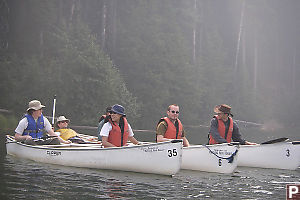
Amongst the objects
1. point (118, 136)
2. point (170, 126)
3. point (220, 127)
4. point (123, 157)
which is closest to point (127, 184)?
point (123, 157)

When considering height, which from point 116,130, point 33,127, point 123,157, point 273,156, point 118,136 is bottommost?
point 123,157

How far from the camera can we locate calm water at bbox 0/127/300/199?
9203mm

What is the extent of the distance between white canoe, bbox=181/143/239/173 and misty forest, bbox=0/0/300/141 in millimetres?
17132

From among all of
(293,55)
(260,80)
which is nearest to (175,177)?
(260,80)

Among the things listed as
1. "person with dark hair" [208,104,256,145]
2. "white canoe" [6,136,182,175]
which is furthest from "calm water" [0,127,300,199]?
"person with dark hair" [208,104,256,145]

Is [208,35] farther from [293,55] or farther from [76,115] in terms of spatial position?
[76,115]

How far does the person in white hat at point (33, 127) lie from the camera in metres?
12.8

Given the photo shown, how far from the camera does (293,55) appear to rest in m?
66.2

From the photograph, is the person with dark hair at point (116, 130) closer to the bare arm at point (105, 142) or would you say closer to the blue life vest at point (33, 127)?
the bare arm at point (105, 142)

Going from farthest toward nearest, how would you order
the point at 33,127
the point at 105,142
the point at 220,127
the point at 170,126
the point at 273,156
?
the point at 273,156 → the point at 33,127 → the point at 220,127 → the point at 170,126 → the point at 105,142

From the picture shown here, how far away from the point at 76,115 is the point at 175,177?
750 inches

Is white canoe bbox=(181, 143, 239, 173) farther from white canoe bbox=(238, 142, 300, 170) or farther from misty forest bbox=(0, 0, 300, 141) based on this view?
misty forest bbox=(0, 0, 300, 141)

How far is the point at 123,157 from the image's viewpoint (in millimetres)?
11461

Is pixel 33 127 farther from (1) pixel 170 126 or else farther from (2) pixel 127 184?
(2) pixel 127 184
